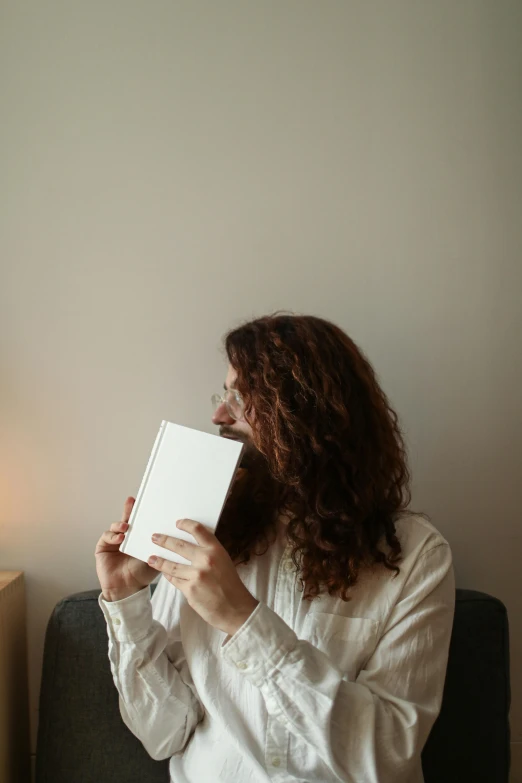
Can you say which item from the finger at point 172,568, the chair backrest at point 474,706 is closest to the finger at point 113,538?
the finger at point 172,568

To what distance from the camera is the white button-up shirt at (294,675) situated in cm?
76

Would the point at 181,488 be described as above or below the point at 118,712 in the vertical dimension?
above

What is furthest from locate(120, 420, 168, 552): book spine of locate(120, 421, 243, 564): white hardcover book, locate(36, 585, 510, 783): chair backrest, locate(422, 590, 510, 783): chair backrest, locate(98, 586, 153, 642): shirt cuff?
locate(422, 590, 510, 783): chair backrest

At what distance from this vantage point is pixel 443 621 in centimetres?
87

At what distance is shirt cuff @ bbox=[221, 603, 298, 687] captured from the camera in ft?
2.48

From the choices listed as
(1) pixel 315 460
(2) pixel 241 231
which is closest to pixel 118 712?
(1) pixel 315 460

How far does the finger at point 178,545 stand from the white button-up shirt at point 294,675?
11cm

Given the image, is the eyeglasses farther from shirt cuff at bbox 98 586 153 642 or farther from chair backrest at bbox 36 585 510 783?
chair backrest at bbox 36 585 510 783

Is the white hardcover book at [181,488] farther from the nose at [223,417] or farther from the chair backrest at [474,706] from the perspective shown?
the chair backrest at [474,706]

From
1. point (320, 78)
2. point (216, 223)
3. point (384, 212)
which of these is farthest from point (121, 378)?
point (320, 78)

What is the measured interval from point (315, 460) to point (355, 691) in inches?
13.2

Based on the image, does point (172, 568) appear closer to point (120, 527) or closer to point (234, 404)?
point (120, 527)

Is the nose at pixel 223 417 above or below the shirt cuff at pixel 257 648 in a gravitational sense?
above

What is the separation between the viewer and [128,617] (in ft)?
3.03
